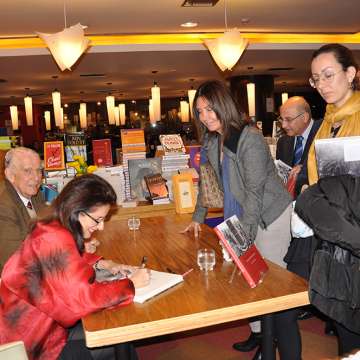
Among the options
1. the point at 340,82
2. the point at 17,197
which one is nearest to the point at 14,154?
the point at 17,197

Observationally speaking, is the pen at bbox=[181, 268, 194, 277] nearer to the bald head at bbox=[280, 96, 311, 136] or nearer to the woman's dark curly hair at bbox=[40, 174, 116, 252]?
the woman's dark curly hair at bbox=[40, 174, 116, 252]

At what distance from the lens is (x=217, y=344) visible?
2928 millimetres

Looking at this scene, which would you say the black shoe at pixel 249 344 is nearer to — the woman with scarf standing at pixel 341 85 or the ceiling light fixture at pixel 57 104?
the woman with scarf standing at pixel 341 85

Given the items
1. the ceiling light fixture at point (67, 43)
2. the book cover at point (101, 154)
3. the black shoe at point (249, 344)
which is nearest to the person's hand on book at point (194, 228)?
the black shoe at point (249, 344)

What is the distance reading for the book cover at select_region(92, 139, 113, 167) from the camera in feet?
13.3

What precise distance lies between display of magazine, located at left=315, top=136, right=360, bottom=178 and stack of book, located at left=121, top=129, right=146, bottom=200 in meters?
2.50

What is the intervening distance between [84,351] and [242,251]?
80cm

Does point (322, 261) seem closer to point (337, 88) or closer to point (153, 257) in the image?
point (337, 88)

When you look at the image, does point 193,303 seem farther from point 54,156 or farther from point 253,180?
point 54,156

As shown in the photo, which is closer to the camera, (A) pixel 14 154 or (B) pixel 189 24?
(A) pixel 14 154

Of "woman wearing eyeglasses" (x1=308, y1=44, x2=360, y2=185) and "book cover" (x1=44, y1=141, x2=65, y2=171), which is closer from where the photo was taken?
"woman wearing eyeglasses" (x1=308, y1=44, x2=360, y2=185)

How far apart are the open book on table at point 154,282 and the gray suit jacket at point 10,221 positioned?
1.66 feet

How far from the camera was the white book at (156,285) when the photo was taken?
1.62m

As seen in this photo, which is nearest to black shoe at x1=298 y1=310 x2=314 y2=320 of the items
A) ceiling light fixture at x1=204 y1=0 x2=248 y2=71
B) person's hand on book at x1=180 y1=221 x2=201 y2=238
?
person's hand on book at x1=180 y1=221 x2=201 y2=238
